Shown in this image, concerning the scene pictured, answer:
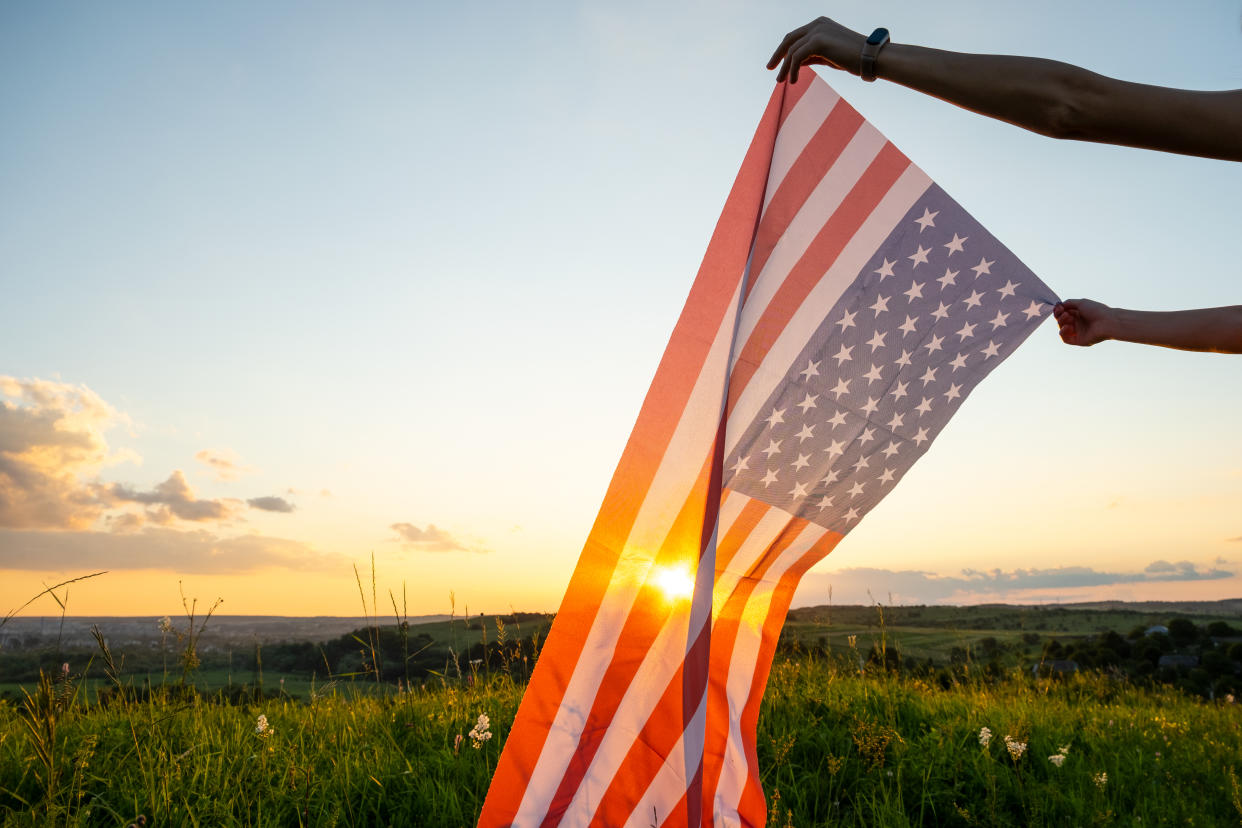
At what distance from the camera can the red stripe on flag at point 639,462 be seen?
2541mm

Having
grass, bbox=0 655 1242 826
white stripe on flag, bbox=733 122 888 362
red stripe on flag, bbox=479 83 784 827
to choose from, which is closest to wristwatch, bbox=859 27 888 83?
red stripe on flag, bbox=479 83 784 827

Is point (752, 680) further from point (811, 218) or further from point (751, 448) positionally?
point (811, 218)

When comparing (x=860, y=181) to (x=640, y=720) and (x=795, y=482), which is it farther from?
(x=640, y=720)

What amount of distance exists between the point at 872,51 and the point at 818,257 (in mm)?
1201

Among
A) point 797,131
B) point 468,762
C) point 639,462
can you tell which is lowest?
point 468,762

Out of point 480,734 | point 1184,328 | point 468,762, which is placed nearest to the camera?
point 1184,328

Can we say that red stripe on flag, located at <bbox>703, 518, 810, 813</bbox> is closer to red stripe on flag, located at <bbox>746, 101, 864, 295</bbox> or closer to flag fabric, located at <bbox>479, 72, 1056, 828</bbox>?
flag fabric, located at <bbox>479, 72, 1056, 828</bbox>

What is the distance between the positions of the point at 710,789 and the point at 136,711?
12.8ft

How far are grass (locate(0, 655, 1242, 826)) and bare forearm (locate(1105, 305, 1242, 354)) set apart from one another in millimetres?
2148

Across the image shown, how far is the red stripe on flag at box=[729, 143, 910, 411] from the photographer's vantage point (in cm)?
296

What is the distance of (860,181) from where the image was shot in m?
3.15

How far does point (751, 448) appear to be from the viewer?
298 centimetres

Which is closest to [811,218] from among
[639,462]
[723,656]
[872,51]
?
[872,51]

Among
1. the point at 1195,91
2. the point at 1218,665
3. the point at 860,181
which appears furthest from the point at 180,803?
the point at 1218,665
